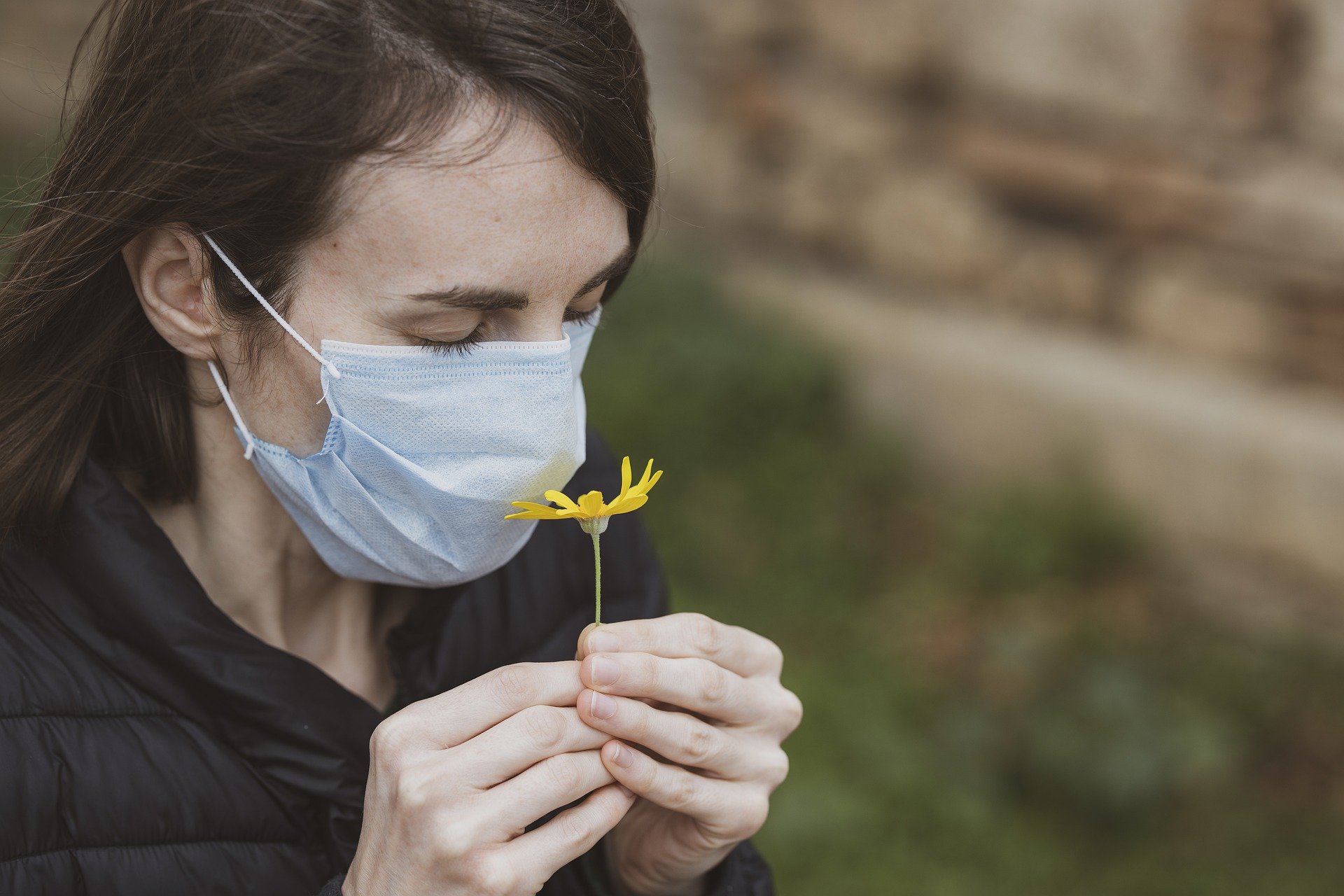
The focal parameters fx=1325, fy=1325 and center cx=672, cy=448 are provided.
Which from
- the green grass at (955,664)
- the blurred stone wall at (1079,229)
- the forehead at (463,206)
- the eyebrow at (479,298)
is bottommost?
the green grass at (955,664)

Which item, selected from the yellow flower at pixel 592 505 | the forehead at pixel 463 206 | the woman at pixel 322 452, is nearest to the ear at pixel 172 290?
the woman at pixel 322 452

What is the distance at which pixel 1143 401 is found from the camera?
450 cm

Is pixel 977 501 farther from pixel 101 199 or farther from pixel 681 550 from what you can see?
pixel 101 199

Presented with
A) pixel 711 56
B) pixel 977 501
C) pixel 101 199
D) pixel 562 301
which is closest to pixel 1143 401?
pixel 977 501

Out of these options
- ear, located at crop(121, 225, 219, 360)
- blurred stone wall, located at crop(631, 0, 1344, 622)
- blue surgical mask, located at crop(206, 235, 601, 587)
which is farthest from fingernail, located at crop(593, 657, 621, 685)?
blurred stone wall, located at crop(631, 0, 1344, 622)

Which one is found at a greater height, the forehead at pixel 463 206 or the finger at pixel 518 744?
the forehead at pixel 463 206

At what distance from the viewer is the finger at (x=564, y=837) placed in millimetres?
1543

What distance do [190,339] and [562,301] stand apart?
52 cm

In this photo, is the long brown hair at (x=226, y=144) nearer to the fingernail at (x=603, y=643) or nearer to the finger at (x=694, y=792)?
the fingernail at (x=603, y=643)

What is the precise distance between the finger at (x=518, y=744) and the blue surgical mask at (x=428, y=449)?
0.34 metres

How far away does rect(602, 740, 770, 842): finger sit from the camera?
1649 mm

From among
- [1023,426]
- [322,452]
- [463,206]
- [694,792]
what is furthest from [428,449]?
[1023,426]

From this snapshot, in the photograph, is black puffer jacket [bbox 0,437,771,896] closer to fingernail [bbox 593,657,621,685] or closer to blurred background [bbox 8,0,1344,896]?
fingernail [bbox 593,657,621,685]

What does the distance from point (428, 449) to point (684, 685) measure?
47cm
